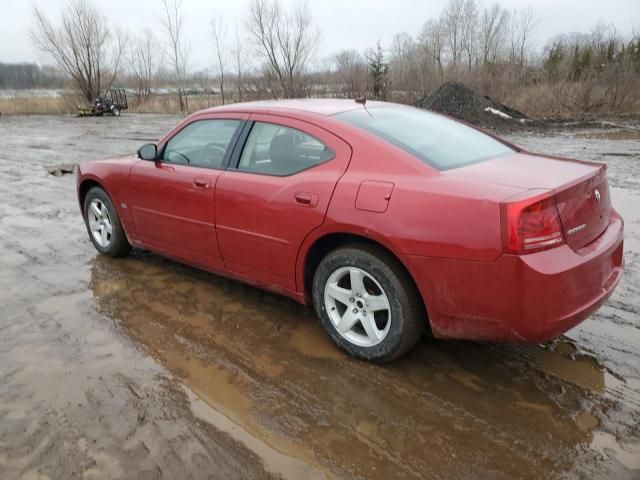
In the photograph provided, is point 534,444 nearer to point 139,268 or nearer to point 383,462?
point 383,462

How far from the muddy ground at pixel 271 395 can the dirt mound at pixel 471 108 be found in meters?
15.5

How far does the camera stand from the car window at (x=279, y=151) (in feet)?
10.8

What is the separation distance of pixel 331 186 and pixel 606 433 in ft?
6.29

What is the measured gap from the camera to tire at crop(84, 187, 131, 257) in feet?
16.2

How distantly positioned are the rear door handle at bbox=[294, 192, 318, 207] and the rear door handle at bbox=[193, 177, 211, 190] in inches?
35.2

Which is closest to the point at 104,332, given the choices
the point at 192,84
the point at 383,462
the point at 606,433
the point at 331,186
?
the point at 331,186

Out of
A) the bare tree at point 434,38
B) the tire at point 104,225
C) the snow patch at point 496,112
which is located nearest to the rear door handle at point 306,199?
the tire at point 104,225

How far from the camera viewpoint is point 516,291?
248 cm

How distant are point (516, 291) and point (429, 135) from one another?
1.33 m

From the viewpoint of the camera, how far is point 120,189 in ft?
15.3

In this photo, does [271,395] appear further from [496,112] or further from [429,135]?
[496,112]

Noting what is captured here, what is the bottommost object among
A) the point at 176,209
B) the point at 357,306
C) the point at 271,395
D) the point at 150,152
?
the point at 271,395

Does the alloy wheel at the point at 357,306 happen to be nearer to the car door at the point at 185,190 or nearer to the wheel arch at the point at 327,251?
the wheel arch at the point at 327,251

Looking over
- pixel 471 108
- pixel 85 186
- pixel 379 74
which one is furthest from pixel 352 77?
pixel 85 186
